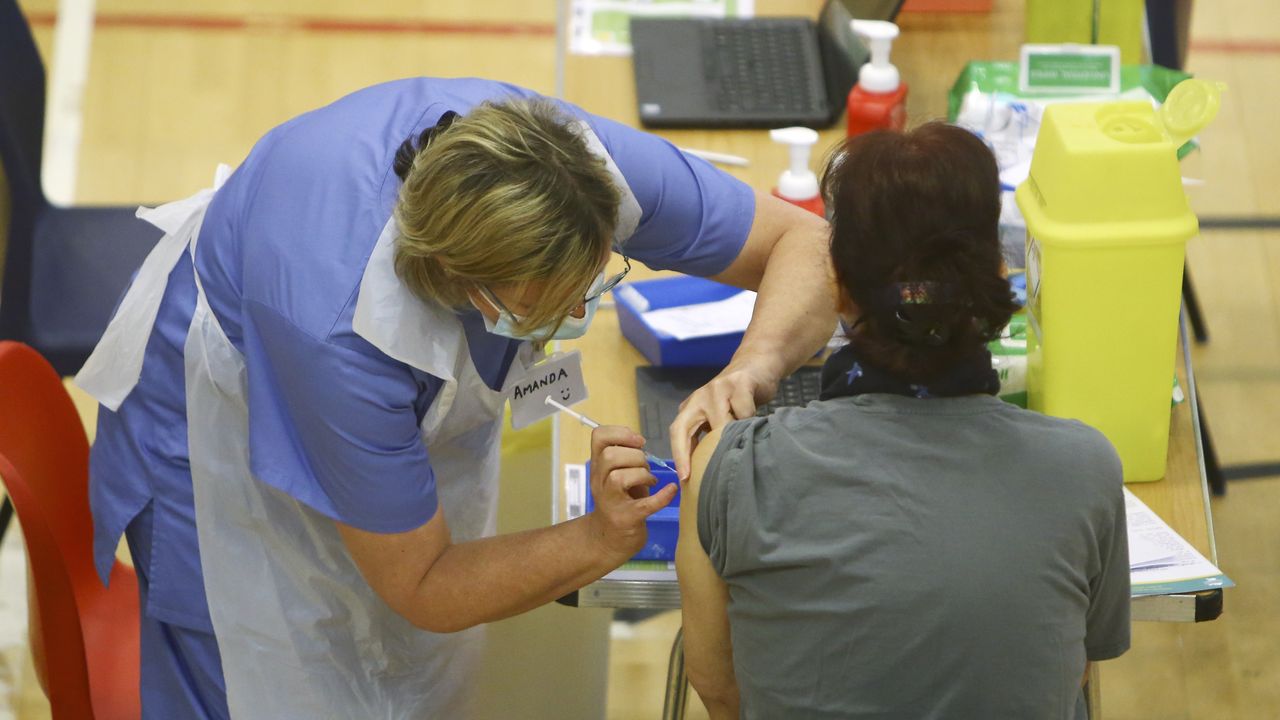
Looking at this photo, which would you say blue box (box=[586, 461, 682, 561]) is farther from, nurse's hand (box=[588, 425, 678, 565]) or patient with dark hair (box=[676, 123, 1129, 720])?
patient with dark hair (box=[676, 123, 1129, 720])

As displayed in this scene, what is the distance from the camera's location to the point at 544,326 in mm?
1423

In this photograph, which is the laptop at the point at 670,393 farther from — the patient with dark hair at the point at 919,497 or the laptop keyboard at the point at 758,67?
the laptop keyboard at the point at 758,67

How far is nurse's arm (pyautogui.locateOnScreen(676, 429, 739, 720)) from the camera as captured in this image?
4.39 ft

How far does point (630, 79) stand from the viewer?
2.62 metres

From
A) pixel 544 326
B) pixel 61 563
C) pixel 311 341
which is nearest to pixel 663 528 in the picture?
pixel 544 326

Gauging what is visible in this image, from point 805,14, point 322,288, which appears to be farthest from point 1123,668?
point 322,288

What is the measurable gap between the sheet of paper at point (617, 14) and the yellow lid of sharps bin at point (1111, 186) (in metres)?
1.23

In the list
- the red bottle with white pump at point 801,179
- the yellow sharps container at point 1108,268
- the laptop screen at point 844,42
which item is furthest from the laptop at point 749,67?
the yellow sharps container at point 1108,268

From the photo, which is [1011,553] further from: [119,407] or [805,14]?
[805,14]

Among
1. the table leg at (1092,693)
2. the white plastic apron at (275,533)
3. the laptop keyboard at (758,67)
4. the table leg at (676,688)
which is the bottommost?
the table leg at (676,688)

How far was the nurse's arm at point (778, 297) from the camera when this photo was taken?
167cm

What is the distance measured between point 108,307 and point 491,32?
2.17 m

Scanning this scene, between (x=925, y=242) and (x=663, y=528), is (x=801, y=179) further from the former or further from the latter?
(x=925, y=242)

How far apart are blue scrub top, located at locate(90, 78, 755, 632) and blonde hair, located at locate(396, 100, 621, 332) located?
83 millimetres
